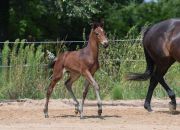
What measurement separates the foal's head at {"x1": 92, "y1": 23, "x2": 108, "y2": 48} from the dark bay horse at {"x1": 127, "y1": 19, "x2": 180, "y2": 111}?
6.72ft

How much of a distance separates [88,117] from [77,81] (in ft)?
14.0

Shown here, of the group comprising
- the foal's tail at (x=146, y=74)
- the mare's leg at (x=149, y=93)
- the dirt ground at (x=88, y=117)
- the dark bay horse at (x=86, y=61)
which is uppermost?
the dark bay horse at (x=86, y=61)

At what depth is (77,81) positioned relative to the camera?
1588cm

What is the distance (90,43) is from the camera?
11.5 metres

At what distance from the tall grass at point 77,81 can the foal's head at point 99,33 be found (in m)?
4.44

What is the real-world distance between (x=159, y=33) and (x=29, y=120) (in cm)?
363

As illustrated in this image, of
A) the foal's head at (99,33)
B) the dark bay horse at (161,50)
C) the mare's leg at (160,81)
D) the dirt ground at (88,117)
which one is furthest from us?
the mare's leg at (160,81)

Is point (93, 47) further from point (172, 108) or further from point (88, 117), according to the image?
point (172, 108)

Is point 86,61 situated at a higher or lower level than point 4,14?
lower

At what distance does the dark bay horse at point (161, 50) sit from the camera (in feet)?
41.6

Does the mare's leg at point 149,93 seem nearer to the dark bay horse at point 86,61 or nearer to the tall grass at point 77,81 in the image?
the dark bay horse at point 86,61

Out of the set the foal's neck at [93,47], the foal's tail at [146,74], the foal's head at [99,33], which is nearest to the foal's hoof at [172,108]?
the foal's tail at [146,74]

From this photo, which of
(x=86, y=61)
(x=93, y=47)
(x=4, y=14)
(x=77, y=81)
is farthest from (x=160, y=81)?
(x=4, y=14)

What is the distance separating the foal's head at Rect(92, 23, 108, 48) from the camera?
11123mm
